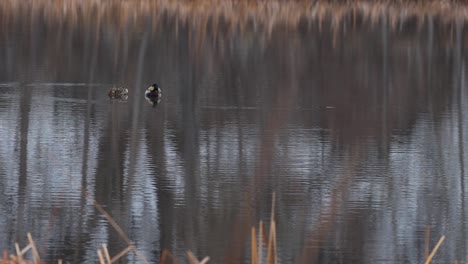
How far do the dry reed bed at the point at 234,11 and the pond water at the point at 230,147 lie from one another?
3.36m

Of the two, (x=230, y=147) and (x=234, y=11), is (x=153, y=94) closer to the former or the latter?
(x=230, y=147)

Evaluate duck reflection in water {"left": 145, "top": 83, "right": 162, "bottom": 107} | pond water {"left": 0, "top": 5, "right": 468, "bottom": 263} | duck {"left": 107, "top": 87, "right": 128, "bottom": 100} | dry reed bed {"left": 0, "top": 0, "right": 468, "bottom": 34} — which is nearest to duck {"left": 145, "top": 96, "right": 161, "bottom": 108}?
duck reflection in water {"left": 145, "top": 83, "right": 162, "bottom": 107}

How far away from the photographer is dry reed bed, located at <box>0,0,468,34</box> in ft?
95.6

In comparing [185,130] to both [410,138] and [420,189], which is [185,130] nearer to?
[410,138]

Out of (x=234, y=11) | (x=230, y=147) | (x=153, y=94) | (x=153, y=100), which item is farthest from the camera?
(x=234, y=11)

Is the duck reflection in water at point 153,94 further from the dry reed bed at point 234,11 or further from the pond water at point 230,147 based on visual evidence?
the dry reed bed at point 234,11

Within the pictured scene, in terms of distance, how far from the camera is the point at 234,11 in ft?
99.1

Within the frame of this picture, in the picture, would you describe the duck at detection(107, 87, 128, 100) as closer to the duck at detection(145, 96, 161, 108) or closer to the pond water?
the pond water

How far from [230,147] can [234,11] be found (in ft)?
54.8

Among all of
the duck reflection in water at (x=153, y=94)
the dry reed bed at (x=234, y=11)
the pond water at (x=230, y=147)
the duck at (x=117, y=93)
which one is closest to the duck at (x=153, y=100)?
the duck reflection in water at (x=153, y=94)

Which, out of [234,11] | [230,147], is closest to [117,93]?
[230,147]

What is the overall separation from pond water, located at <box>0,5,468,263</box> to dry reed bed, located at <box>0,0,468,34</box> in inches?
132

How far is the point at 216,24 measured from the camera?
28.4 m

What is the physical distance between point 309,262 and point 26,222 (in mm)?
2089
